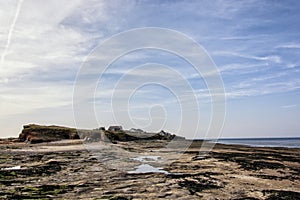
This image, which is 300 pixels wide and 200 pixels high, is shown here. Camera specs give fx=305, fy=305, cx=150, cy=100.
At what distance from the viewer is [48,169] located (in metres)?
21.0

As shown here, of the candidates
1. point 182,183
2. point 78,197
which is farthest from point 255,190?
point 78,197

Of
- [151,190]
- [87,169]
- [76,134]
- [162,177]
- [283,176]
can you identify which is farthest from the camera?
[76,134]

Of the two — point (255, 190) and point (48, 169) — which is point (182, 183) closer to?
point (255, 190)

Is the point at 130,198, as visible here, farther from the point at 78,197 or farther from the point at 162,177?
the point at 162,177

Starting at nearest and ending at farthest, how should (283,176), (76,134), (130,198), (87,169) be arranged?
(130,198), (283,176), (87,169), (76,134)

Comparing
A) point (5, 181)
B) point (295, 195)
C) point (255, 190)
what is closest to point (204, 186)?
point (255, 190)

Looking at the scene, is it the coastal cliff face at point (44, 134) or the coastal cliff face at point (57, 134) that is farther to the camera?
the coastal cliff face at point (44, 134)

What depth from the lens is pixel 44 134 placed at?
65.9 meters

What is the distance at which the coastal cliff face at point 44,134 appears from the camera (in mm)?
64500

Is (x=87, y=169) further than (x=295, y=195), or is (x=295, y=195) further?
(x=87, y=169)

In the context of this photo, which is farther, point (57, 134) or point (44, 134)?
point (57, 134)

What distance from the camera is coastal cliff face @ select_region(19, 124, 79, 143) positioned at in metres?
64.5

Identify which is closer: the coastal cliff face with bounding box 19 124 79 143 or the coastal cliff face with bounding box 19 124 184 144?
the coastal cliff face with bounding box 19 124 184 144

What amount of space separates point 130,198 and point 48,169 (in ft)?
34.7
